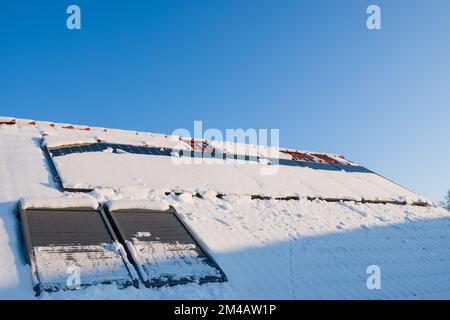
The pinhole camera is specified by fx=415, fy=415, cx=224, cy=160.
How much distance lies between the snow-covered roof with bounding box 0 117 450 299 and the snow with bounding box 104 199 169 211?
3cm

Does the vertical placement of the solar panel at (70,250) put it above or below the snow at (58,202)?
below

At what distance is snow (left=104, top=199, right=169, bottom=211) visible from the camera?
6484 millimetres

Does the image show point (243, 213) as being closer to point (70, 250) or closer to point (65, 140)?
point (70, 250)

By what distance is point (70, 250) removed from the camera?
16.8 feet

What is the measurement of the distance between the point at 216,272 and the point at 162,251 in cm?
78

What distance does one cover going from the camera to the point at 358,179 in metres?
12.9

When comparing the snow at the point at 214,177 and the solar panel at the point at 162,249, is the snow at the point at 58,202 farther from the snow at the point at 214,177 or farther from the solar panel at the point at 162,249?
the snow at the point at 214,177

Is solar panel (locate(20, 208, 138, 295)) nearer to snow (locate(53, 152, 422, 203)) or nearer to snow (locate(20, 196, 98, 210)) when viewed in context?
snow (locate(20, 196, 98, 210))

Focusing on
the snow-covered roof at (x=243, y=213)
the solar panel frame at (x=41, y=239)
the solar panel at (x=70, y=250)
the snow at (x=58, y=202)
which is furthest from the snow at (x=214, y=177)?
the solar panel at (x=70, y=250)

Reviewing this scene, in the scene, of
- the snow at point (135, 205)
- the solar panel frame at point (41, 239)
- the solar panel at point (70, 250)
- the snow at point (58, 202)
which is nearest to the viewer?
the solar panel frame at point (41, 239)

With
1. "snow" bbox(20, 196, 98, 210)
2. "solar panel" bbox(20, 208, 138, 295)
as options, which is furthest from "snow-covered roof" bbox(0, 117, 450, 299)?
"solar panel" bbox(20, 208, 138, 295)

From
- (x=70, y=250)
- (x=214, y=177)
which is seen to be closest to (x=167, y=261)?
(x=70, y=250)

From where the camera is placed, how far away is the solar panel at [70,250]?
4641mm

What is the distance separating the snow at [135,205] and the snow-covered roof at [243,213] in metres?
0.03
